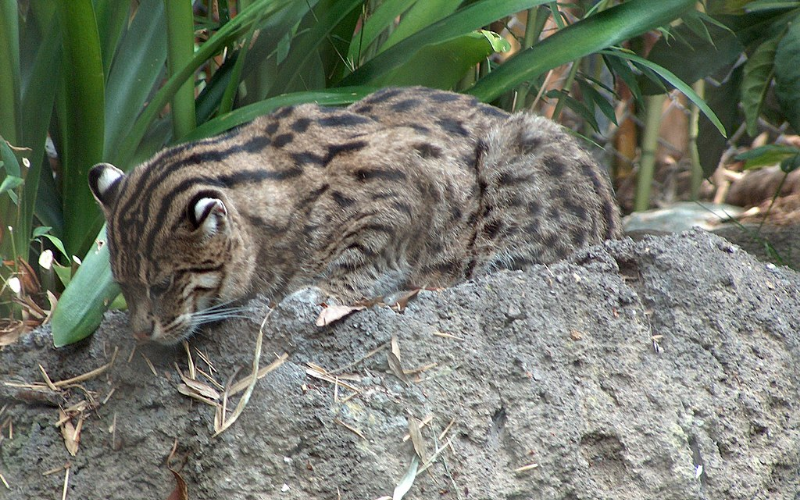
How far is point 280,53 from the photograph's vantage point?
5125 millimetres

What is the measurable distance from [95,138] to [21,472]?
185 cm

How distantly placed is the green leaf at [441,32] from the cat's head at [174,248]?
4.75ft

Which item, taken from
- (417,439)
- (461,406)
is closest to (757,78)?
(461,406)

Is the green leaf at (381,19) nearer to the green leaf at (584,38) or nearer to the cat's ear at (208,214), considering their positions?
the green leaf at (584,38)

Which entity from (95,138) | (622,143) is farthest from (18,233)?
(622,143)

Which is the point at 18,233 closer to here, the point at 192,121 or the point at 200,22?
the point at 192,121

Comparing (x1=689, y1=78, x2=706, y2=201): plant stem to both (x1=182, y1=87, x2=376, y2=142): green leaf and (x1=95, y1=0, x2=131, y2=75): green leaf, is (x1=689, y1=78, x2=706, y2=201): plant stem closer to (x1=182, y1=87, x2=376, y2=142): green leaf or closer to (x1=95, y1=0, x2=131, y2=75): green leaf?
(x1=182, y1=87, x2=376, y2=142): green leaf

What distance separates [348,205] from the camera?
14.1 feet

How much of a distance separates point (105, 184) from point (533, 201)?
2.10 m

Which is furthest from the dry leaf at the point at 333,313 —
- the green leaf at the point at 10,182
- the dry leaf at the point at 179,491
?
the green leaf at the point at 10,182

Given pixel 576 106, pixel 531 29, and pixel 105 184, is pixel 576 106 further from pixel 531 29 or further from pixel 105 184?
pixel 105 184

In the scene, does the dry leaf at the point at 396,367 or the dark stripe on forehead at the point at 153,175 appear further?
the dark stripe on forehead at the point at 153,175

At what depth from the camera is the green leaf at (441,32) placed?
475 centimetres

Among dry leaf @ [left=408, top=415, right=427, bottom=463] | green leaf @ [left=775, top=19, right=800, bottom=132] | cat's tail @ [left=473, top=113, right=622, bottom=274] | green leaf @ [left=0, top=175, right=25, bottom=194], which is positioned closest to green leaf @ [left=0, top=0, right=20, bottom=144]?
green leaf @ [left=0, top=175, right=25, bottom=194]
